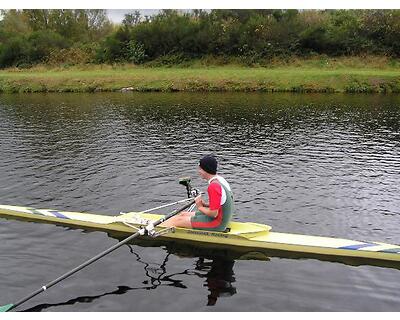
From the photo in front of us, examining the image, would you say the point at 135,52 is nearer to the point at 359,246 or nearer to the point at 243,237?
the point at 243,237

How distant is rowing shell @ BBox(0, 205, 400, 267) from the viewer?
1080 centimetres

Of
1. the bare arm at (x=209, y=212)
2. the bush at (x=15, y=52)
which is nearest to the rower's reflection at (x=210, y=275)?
the bare arm at (x=209, y=212)

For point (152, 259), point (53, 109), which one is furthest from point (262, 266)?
point (53, 109)

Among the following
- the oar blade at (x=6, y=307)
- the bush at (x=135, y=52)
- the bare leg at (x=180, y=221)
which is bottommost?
the oar blade at (x=6, y=307)

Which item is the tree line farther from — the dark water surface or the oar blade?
the oar blade

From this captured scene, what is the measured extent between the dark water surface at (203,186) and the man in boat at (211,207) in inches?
32.1

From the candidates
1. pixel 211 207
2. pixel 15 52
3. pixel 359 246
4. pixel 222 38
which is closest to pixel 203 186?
pixel 211 207

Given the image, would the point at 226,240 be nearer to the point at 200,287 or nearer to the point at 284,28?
the point at 200,287

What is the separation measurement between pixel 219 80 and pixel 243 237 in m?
37.6

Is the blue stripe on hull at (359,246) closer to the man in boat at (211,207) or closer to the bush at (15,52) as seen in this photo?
the man in boat at (211,207)

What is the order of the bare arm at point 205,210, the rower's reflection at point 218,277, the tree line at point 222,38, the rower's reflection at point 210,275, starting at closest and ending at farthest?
the rower's reflection at point 218,277, the rower's reflection at point 210,275, the bare arm at point 205,210, the tree line at point 222,38

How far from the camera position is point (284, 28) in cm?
5516

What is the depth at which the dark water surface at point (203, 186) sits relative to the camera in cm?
967

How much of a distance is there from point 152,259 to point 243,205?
4.48 meters
